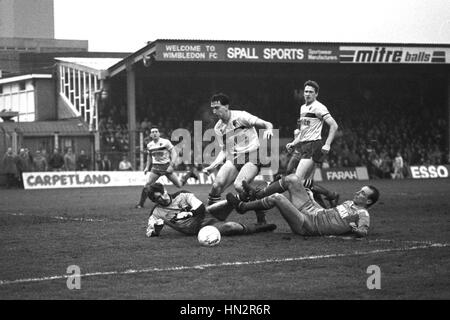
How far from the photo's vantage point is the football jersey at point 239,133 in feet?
45.8

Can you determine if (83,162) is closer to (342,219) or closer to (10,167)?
(10,167)

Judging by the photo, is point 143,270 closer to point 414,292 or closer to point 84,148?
point 414,292

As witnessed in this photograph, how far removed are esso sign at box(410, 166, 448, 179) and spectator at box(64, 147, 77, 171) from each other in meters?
17.4

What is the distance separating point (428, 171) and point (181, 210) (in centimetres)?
3212

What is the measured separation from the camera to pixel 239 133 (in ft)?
46.1

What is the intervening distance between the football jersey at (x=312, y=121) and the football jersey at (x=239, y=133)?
145 centimetres

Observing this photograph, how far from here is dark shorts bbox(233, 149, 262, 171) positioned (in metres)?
13.9

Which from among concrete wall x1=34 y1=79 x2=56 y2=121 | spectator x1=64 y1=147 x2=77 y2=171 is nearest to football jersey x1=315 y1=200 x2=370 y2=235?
spectator x1=64 y1=147 x2=77 y2=171

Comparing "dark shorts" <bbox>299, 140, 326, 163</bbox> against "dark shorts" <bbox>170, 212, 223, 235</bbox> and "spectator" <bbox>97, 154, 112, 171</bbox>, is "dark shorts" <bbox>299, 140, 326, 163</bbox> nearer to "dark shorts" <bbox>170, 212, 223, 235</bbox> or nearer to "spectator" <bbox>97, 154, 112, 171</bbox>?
"dark shorts" <bbox>170, 212, 223, 235</bbox>

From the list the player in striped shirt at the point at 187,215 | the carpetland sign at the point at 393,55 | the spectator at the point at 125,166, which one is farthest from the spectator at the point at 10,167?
the player in striped shirt at the point at 187,215

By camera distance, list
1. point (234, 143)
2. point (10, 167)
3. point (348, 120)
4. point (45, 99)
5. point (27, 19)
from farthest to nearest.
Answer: point (27, 19) < point (45, 99) < point (348, 120) < point (10, 167) < point (234, 143)

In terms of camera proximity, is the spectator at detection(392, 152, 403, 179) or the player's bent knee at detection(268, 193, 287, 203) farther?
the spectator at detection(392, 152, 403, 179)

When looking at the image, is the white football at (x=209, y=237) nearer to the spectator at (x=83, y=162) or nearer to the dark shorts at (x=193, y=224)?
the dark shorts at (x=193, y=224)

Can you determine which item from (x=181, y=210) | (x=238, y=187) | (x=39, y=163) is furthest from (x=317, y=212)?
(x=39, y=163)
